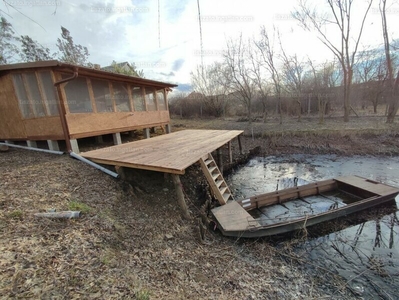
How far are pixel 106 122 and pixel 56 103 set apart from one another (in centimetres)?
165

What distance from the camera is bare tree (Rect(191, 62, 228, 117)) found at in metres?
21.1

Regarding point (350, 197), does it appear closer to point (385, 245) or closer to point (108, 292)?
point (385, 245)

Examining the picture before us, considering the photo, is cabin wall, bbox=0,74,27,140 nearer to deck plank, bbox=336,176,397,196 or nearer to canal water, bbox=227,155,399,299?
canal water, bbox=227,155,399,299

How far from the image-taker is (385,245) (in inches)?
150

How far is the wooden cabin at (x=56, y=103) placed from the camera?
18.6ft

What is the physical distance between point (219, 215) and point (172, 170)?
1.56 metres

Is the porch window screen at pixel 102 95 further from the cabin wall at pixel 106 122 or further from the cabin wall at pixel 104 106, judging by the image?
the cabin wall at pixel 106 122

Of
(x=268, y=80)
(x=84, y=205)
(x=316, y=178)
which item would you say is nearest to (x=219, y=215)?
(x=84, y=205)

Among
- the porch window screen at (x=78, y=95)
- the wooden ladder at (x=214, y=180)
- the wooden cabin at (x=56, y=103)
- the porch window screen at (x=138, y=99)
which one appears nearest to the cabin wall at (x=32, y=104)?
the wooden cabin at (x=56, y=103)

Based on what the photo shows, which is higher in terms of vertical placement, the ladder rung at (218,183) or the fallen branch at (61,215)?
the fallen branch at (61,215)

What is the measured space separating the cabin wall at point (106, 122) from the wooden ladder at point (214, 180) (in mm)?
4293

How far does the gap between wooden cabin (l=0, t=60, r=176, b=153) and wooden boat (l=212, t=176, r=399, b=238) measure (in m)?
5.22

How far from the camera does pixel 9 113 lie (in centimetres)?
642

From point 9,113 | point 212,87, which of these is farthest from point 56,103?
point 212,87
